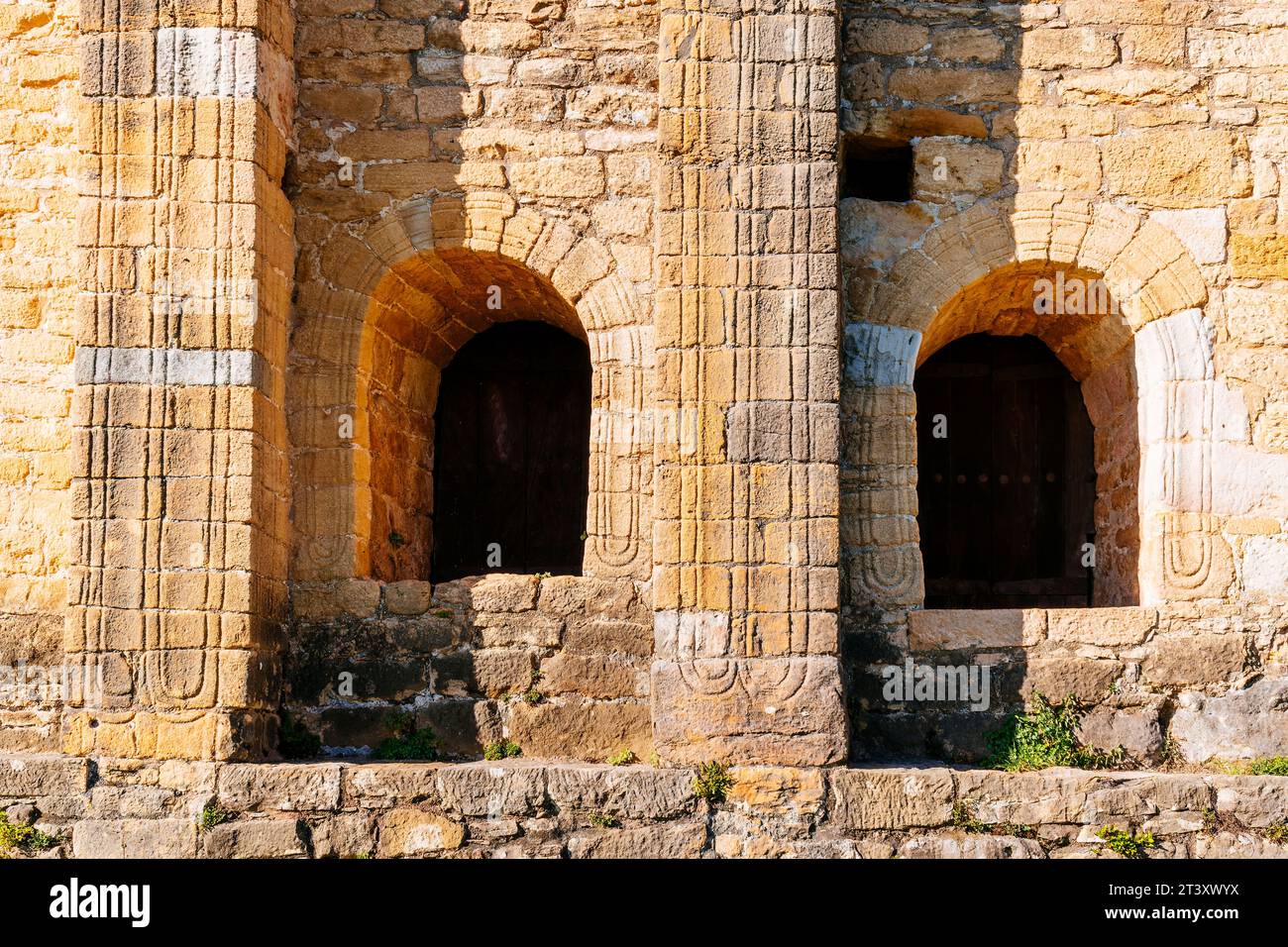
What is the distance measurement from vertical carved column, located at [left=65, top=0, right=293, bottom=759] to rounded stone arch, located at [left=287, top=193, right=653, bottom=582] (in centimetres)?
23

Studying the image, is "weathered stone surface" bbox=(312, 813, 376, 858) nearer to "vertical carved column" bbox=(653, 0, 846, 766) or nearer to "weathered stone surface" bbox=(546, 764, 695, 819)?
"weathered stone surface" bbox=(546, 764, 695, 819)

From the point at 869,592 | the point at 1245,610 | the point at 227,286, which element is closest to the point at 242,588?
the point at 227,286

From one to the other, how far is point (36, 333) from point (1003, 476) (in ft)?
16.0

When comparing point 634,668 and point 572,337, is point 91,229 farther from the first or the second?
point 634,668

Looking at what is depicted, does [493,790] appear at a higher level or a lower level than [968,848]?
higher

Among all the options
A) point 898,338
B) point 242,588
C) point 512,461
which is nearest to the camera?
point 242,588

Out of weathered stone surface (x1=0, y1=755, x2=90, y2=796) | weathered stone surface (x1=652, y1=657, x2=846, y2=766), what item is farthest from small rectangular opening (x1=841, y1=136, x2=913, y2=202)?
weathered stone surface (x1=0, y1=755, x2=90, y2=796)

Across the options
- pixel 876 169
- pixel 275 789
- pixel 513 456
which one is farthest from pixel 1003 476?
pixel 275 789

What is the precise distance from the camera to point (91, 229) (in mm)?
6617

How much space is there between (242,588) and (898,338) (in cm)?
319

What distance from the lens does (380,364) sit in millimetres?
7207

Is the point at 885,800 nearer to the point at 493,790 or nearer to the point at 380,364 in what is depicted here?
the point at 493,790

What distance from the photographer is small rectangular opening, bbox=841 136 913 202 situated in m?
7.14

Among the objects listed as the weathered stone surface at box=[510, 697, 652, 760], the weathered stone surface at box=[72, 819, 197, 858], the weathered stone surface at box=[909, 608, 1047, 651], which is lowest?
the weathered stone surface at box=[72, 819, 197, 858]
